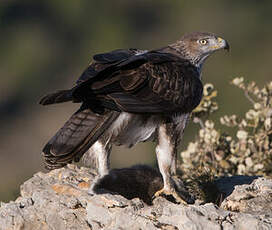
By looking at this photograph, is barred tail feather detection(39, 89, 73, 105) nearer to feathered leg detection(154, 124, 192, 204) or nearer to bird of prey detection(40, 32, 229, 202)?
bird of prey detection(40, 32, 229, 202)

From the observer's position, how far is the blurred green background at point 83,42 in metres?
29.0

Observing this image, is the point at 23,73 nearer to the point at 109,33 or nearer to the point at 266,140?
the point at 109,33

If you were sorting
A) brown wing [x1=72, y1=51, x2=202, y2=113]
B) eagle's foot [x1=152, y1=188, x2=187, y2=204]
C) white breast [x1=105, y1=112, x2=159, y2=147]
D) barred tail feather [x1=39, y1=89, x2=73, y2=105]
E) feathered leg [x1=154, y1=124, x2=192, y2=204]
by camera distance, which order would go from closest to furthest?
barred tail feather [x1=39, y1=89, x2=73, y2=105] → brown wing [x1=72, y1=51, x2=202, y2=113] → white breast [x1=105, y1=112, x2=159, y2=147] → eagle's foot [x1=152, y1=188, x2=187, y2=204] → feathered leg [x1=154, y1=124, x2=192, y2=204]

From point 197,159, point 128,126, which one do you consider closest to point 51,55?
point 197,159

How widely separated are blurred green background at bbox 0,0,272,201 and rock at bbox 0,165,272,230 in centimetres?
1641

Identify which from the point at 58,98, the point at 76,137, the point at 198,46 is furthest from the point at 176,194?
the point at 198,46

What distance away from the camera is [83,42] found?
36.6 meters

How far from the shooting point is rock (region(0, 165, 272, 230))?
283 inches

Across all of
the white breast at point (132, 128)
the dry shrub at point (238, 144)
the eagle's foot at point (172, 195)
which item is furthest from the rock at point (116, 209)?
the dry shrub at point (238, 144)

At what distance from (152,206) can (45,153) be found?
1.16m

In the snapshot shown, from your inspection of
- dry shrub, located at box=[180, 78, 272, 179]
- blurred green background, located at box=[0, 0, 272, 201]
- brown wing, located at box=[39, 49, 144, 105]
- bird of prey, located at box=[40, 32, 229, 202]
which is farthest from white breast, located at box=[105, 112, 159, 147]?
blurred green background, located at box=[0, 0, 272, 201]

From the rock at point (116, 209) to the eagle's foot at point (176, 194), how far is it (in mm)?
396

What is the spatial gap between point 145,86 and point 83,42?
28507 mm

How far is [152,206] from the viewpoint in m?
7.81
